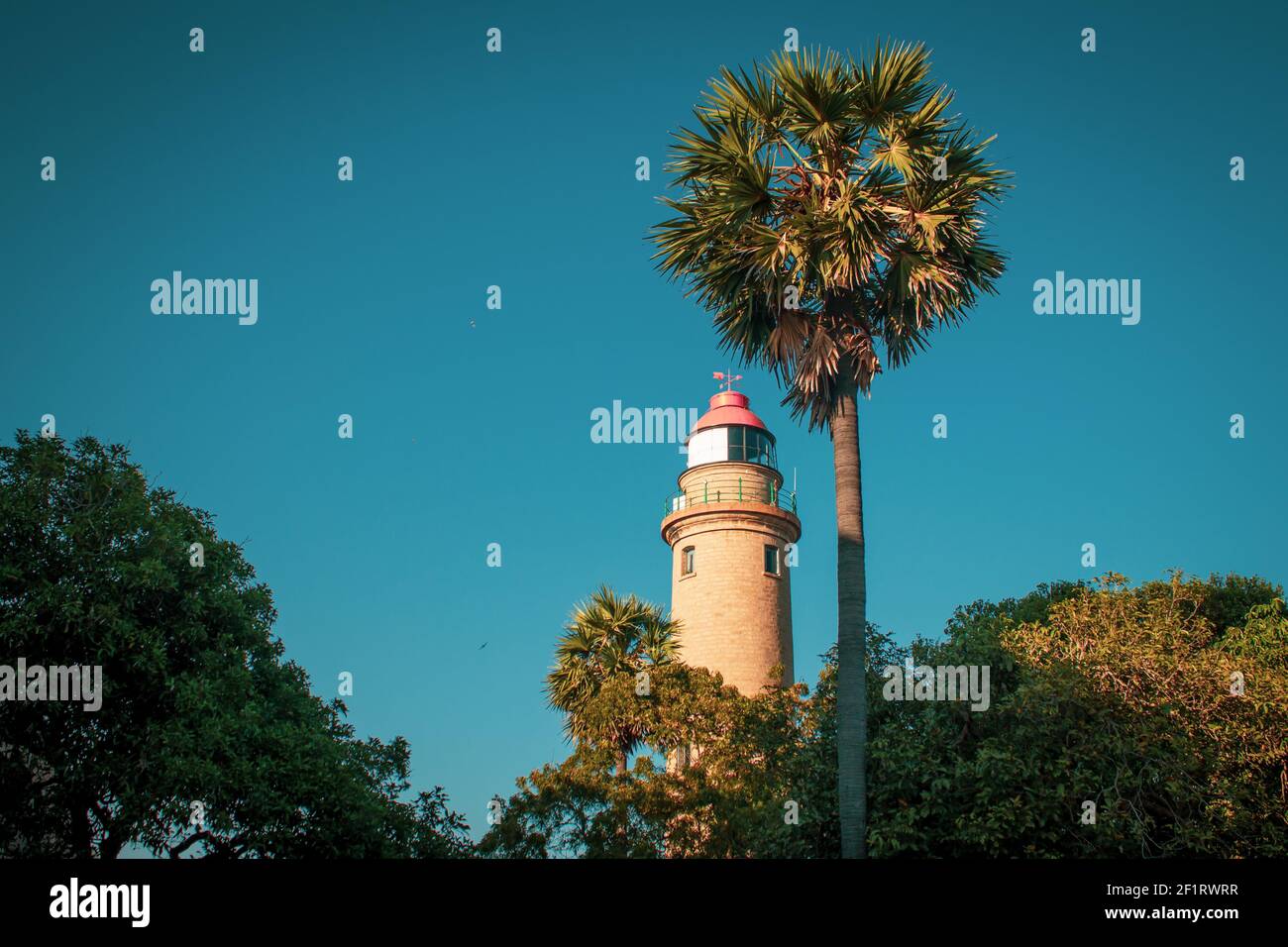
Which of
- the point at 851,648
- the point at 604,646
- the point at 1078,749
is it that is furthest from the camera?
the point at 604,646

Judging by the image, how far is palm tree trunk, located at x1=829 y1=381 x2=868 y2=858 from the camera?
1614 centimetres

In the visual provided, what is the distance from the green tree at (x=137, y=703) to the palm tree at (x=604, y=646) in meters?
13.7

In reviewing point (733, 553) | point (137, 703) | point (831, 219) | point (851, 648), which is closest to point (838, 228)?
point (831, 219)

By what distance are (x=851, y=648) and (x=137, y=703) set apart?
494 inches

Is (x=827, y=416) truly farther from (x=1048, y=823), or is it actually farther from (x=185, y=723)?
(x=185, y=723)

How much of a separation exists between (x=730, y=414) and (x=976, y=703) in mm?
25087

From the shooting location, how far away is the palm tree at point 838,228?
1755 cm

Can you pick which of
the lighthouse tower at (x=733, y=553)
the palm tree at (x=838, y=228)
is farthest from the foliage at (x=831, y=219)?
the lighthouse tower at (x=733, y=553)

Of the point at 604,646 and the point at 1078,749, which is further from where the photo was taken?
the point at 604,646

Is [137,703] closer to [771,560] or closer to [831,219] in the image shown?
[831,219]

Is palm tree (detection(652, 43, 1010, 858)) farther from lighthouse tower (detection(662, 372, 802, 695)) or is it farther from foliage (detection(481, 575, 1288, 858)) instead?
lighthouse tower (detection(662, 372, 802, 695))

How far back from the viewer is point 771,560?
4091 centimetres

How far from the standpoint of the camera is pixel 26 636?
18.7m
